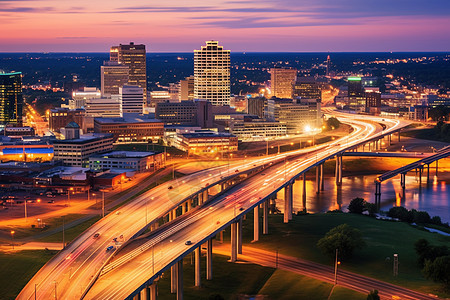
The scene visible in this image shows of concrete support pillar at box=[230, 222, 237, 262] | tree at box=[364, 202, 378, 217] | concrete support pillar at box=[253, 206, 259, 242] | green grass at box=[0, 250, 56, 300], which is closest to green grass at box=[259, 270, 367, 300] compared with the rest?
concrete support pillar at box=[230, 222, 237, 262]

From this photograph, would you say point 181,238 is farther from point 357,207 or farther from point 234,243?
point 357,207

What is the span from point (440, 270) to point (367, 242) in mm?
17774

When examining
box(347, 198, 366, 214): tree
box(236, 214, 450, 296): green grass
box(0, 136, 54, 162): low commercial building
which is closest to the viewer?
box(236, 214, 450, 296): green grass

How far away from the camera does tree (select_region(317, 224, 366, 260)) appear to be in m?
81.1

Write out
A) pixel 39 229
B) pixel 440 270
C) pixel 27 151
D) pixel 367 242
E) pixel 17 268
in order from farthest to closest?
pixel 27 151, pixel 39 229, pixel 367 242, pixel 17 268, pixel 440 270

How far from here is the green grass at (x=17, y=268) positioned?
2872 inches

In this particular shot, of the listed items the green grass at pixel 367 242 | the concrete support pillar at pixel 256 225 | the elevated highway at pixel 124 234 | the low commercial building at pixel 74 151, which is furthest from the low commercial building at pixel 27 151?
the concrete support pillar at pixel 256 225

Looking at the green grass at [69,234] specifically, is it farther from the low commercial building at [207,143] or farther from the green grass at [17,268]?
the low commercial building at [207,143]

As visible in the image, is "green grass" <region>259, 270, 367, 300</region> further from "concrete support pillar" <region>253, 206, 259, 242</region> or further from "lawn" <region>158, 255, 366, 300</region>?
"concrete support pillar" <region>253, 206, 259, 242</region>

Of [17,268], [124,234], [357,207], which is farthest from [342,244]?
[357,207]

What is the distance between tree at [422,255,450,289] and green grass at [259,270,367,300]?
7.95 metres

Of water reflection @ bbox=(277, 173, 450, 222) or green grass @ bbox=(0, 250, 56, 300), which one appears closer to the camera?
green grass @ bbox=(0, 250, 56, 300)

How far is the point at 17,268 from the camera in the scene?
80000mm

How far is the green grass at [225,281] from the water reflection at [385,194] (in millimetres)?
43795
